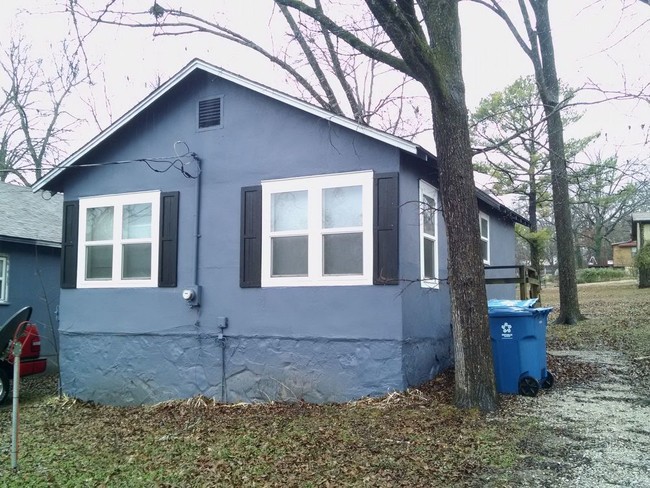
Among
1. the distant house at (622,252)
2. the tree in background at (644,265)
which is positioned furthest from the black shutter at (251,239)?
the distant house at (622,252)

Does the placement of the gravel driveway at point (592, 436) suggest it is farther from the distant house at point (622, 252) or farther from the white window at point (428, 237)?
the distant house at point (622, 252)

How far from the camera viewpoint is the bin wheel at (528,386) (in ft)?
24.0

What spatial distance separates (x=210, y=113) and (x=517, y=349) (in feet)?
18.5

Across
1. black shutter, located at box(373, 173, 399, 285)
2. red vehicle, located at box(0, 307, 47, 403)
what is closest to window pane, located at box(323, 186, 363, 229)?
black shutter, located at box(373, 173, 399, 285)

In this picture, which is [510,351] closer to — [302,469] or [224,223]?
[302,469]

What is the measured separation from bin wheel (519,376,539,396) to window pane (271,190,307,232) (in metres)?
3.52

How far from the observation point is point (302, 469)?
17.2ft

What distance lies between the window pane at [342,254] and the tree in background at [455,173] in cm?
140

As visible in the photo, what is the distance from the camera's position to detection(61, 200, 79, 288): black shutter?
9.80 m

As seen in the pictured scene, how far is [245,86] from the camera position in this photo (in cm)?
851

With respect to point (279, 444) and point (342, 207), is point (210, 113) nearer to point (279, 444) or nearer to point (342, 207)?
point (342, 207)

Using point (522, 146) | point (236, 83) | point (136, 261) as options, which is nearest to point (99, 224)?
point (136, 261)

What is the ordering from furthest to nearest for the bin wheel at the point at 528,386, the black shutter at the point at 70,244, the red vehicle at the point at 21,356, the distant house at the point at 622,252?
the distant house at the point at 622,252
the black shutter at the point at 70,244
the red vehicle at the point at 21,356
the bin wheel at the point at 528,386

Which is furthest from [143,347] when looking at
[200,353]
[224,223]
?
[224,223]
